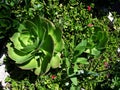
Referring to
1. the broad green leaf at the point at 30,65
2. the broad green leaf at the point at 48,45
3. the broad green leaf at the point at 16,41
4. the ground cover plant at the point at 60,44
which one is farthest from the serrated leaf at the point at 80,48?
the broad green leaf at the point at 16,41

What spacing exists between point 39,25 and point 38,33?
106mm

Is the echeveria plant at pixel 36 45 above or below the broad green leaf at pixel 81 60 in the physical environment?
above

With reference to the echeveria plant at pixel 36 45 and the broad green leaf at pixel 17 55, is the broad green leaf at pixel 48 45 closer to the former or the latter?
the echeveria plant at pixel 36 45

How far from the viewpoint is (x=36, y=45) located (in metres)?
3.81

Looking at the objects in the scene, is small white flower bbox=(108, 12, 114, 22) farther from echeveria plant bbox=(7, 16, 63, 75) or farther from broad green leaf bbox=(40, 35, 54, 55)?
broad green leaf bbox=(40, 35, 54, 55)

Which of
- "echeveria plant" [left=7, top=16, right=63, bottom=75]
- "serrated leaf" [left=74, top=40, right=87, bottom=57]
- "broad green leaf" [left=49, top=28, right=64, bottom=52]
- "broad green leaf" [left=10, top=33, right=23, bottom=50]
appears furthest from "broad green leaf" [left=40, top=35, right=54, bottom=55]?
"serrated leaf" [left=74, top=40, right=87, bottom=57]

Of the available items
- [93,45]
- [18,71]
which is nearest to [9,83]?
[18,71]

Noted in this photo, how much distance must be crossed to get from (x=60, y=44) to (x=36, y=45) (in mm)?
332

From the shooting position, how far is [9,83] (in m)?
4.05

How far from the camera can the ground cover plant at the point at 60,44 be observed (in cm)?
386

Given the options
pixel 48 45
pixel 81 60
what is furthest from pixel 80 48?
pixel 48 45

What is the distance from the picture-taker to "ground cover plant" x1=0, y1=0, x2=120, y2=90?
3.86m

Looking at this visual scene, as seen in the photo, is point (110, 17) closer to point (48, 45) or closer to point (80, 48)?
point (80, 48)

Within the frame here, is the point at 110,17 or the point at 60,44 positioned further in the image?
the point at 110,17
